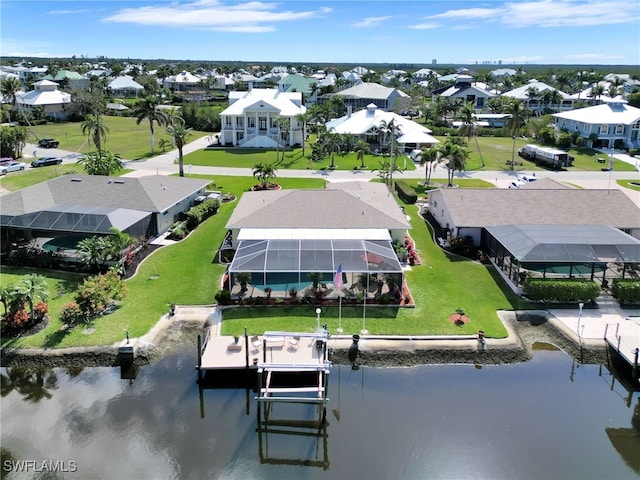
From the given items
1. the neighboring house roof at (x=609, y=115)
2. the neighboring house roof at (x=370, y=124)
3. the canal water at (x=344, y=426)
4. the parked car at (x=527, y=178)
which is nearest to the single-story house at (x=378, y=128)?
the neighboring house roof at (x=370, y=124)

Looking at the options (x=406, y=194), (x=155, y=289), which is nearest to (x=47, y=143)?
(x=406, y=194)

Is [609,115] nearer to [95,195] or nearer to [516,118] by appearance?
[516,118]

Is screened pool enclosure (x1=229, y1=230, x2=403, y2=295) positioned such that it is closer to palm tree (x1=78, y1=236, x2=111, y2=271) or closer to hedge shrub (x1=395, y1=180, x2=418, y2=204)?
palm tree (x1=78, y1=236, x2=111, y2=271)

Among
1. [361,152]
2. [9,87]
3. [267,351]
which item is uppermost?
[9,87]

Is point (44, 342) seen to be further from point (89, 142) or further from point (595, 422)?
point (89, 142)

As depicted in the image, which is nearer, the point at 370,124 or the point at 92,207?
the point at 92,207

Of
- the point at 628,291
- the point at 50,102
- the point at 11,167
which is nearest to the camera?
the point at 628,291

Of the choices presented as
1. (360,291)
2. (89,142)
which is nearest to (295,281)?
(360,291)
